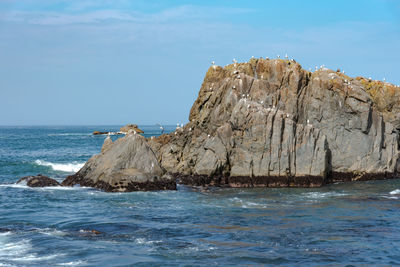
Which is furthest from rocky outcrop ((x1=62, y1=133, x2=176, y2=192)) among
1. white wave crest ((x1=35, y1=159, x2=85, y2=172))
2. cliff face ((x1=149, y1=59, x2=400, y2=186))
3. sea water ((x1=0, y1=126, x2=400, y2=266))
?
white wave crest ((x1=35, y1=159, x2=85, y2=172))

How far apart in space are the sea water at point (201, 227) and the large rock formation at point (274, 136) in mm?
2410

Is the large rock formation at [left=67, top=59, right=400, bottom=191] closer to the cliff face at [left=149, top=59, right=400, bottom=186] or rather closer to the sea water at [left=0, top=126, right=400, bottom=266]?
the cliff face at [left=149, top=59, right=400, bottom=186]

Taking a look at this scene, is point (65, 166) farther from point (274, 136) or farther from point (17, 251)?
point (17, 251)

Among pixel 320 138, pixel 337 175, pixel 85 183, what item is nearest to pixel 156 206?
pixel 85 183

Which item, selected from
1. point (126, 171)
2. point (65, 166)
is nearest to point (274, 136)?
point (126, 171)

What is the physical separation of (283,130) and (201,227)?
17.3m

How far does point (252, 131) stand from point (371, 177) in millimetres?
12307

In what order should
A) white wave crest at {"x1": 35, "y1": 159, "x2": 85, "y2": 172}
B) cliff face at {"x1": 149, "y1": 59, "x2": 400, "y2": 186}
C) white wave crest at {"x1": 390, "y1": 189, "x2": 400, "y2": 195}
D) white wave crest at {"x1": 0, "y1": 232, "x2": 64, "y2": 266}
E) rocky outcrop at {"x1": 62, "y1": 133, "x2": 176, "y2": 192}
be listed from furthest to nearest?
white wave crest at {"x1": 35, "y1": 159, "x2": 85, "y2": 172} < cliff face at {"x1": 149, "y1": 59, "x2": 400, "y2": 186} < rocky outcrop at {"x1": 62, "y1": 133, "x2": 176, "y2": 192} < white wave crest at {"x1": 390, "y1": 189, "x2": 400, "y2": 195} < white wave crest at {"x1": 0, "y1": 232, "x2": 64, "y2": 266}

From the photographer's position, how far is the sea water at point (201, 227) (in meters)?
19.5

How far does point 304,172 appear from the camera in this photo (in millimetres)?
39156

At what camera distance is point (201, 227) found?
25.0 metres

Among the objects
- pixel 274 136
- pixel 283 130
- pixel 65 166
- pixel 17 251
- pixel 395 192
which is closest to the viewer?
pixel 17 251

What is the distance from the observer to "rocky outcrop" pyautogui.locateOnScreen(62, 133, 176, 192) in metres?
36.8

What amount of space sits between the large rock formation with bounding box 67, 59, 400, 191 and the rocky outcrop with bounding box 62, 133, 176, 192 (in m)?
0.08
